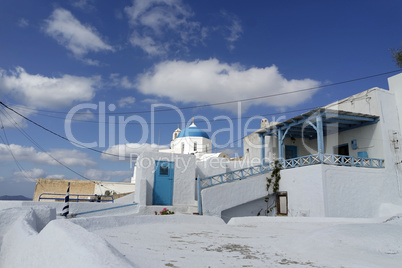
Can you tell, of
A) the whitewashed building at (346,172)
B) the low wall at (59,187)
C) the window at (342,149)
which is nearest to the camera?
the whitewashed building at (346,172)

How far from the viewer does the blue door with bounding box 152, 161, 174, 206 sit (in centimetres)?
1577

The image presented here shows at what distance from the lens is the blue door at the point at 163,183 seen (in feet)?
51.7

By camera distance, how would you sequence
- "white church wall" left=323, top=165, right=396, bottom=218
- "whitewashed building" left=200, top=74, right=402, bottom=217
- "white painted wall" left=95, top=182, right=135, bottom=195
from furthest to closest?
"white painted wall" left=95, top=182, right=135, bottom=195 → "whitewashed building" left=200, top=74, right=402, bottom=217 → "white church wall" left=323, top=165, right=396, bottom=218

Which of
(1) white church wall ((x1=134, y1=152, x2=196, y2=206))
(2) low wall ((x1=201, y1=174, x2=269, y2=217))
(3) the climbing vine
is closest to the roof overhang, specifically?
(3) the climbing vine

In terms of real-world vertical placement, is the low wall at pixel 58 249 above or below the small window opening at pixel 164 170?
below

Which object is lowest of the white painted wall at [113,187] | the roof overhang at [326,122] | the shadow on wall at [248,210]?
the shadow on wall at [248,210]

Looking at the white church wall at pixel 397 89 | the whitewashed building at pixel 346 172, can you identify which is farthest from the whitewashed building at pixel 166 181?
the white church wall at pixel 397 89

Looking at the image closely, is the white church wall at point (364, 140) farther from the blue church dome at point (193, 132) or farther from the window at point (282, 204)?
the blue church dome at point (193, 132)

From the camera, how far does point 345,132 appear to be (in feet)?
55.4

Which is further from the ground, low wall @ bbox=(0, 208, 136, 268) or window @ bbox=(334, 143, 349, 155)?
window @ bbox=(334, 143, 349, 155)

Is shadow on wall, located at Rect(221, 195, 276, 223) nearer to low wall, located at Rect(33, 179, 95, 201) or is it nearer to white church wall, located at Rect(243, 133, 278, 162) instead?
white church wall, located at Rect(243, 133, 278, 162)

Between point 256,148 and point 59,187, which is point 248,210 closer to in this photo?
point 256,148

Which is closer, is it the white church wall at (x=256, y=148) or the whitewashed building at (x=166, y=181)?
the whitewashed building at (x=166, y=181)

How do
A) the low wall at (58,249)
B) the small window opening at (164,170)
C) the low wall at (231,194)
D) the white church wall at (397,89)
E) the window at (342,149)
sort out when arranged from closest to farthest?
1. the low wall at (58,249)
2. the low wall at (231,194)
3. the white church wall at (397,89)
4. the small window opening at (164,170)
5. the window at (342,149)
